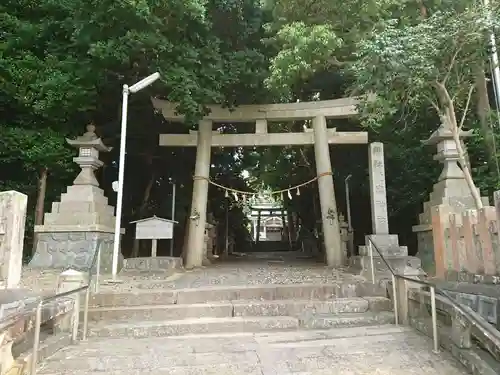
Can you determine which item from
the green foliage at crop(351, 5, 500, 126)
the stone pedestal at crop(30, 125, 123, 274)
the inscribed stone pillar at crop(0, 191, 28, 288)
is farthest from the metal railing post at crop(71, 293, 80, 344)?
the green foliage at crop(351, 5, 500, 126)

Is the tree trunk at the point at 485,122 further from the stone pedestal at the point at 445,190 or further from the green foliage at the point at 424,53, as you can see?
the green foliage at the point at 424,53

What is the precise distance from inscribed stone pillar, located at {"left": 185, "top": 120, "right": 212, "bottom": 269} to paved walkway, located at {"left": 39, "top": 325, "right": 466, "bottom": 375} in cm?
656

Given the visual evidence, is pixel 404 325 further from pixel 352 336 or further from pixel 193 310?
pixel 193 310

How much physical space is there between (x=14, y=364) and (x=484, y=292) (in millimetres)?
5138

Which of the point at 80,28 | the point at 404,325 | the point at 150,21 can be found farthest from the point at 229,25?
the point at 404,325

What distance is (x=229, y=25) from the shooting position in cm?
1230

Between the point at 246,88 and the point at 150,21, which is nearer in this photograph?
the point at 150,21

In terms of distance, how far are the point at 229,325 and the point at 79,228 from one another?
6.39m

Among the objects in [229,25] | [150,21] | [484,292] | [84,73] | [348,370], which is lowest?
[348,370]

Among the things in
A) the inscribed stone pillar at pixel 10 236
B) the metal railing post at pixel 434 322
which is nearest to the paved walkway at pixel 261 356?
the metal railing post at pixel 434 322

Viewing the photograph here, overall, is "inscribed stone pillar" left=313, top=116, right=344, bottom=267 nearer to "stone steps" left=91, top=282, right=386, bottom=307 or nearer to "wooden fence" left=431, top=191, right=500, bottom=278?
"stone steps" left=91, top=282, right=386, bottom=307

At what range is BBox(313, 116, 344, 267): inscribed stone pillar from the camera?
11703 mm

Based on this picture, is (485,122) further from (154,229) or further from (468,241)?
(154,229)

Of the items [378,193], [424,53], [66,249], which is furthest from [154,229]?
[424,53]
